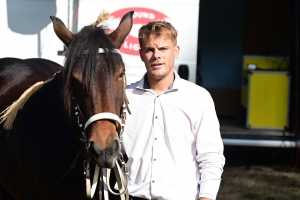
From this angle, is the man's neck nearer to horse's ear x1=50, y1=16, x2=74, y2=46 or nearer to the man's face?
the man's face

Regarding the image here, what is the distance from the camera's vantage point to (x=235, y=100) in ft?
32.7

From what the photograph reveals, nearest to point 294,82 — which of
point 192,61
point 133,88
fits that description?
point 192,61

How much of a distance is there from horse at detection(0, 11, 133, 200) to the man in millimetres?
159

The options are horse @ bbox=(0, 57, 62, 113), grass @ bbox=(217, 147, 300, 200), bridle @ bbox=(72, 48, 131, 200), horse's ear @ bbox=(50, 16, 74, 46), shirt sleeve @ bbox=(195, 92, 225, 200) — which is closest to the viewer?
shirt sleeve @ bbox=(195, 92, 225, 200)

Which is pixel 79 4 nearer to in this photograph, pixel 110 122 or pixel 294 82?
pixel 294 82

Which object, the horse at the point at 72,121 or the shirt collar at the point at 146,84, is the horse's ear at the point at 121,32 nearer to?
the horse at the point at 72,121

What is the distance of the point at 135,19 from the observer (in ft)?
21.5

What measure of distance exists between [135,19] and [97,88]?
11.6 ft

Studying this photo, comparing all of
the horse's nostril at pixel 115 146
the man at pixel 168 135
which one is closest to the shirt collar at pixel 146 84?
the man at pixel 168 135

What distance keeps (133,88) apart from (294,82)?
502cm

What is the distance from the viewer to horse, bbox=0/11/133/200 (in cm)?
305

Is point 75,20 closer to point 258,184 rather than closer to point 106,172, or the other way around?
point 258,184

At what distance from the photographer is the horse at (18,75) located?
4.89 meters

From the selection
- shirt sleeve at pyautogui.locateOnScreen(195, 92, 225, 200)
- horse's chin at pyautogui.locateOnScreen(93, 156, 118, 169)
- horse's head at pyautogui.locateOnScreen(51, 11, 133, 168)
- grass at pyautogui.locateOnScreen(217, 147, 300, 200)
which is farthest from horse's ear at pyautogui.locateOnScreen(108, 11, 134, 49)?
grass at pyautogui.locateOnScreen(217, 147, 300, 200)
